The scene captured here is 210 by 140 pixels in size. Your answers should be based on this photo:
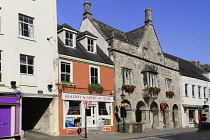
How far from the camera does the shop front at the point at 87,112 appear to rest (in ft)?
64.6

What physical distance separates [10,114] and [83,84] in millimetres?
6589

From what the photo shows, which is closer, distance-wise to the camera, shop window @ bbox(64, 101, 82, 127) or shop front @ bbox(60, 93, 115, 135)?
shop front @ bbox(60, 93, 115, 135)

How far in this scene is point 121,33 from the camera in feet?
101

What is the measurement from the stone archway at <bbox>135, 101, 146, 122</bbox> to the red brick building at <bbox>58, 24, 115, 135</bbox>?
491 cm

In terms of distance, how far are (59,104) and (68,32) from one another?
21.0 feet

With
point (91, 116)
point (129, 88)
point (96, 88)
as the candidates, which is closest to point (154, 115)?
point (129, 88)

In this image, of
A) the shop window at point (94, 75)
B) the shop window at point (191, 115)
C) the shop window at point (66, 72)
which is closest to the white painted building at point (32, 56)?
the shop window at point (66, 72)

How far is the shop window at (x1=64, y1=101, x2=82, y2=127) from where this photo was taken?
19.8 m

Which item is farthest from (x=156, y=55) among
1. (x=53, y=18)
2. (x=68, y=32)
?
(x=53, y=18)

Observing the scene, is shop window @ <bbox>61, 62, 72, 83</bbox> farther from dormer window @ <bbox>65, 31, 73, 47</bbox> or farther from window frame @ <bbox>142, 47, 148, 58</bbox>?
window frame @ <bbox>142, 47, 148, 58</bbox>

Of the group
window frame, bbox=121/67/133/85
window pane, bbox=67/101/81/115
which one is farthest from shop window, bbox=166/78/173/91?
window pane, bbox=67/101/81/115

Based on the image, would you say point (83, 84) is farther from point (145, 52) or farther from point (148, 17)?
point (148, 17)

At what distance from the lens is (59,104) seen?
63.1 ft

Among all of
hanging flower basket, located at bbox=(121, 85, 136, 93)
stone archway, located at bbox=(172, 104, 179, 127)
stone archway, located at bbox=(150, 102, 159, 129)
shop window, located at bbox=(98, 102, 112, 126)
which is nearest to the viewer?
shop window, located at bbox=(98, 102, 112, 126)
